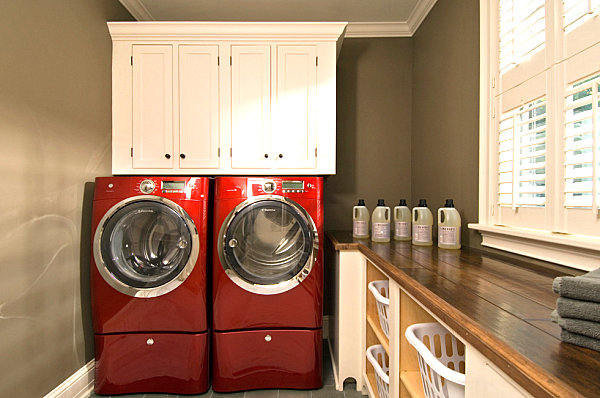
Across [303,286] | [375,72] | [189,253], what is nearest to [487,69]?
[375,72]

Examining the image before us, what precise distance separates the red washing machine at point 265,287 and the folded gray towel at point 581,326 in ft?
4.60

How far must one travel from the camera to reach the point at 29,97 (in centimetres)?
156

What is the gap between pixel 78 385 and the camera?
6.09 feet

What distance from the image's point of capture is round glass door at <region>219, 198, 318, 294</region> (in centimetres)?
192

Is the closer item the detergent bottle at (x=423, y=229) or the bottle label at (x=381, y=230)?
the detergent bottle at (x=423, y=229)

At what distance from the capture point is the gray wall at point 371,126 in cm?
279

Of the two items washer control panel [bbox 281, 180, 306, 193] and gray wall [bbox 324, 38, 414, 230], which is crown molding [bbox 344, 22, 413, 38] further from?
washer control panel [bbox 281, 180, 306, 193]

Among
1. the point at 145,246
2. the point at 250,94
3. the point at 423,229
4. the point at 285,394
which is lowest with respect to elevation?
the point at 285,394

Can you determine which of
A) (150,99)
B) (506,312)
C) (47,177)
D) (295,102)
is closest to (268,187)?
(295,102)

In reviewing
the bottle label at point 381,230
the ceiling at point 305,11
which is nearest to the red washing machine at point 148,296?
the bottle label at point 381,230

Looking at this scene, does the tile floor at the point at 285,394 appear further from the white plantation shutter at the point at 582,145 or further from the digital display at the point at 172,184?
the white plantation shutter at the point at 582,145

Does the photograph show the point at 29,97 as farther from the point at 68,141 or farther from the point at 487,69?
the point at 487,69

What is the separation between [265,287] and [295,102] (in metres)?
1.21

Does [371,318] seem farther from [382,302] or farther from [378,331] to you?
[382,302]
